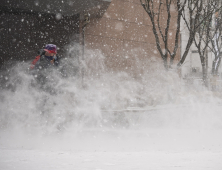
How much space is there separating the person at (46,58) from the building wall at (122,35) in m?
5.10

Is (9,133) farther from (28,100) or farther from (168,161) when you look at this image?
(168,161)

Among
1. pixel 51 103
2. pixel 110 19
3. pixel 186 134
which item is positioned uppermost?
pixel 110 19

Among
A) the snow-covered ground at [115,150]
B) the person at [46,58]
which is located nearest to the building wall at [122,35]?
the person at [46,58]

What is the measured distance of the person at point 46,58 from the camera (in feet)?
23.8

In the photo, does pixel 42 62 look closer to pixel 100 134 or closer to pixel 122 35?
pixel 100 134

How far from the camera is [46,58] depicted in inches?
289

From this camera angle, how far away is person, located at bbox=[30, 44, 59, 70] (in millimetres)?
7258

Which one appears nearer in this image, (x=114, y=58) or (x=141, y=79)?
(x=114, y=58)

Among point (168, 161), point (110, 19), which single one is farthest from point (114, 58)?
point (168, 161)

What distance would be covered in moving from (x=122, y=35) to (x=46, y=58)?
21.1ft

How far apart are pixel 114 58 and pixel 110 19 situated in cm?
162

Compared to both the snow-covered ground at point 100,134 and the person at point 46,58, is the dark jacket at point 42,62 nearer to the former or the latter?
the person at point 46,58

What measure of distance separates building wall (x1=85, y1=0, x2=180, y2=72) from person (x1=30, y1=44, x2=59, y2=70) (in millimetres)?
5097

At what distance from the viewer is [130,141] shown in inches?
230
